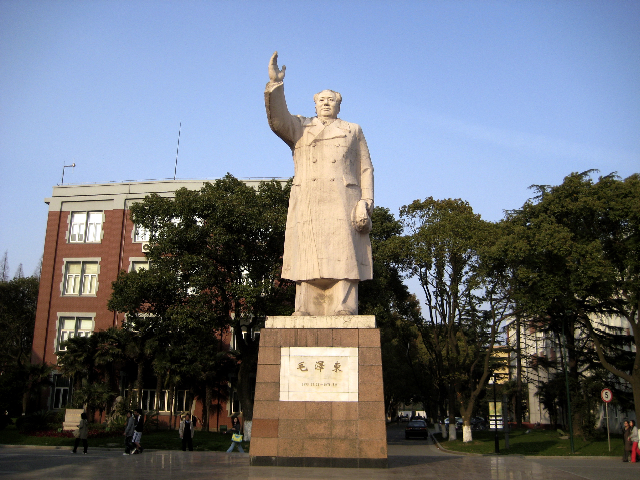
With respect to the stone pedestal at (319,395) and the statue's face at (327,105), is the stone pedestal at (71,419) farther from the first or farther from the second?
the statue's face at (327,105)

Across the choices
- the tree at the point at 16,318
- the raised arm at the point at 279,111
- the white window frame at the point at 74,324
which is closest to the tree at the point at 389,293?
the raised arm at the point at 279,111

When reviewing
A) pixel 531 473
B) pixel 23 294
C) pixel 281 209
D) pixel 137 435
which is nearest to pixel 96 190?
pixel 23 294

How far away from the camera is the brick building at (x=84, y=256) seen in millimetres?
33906

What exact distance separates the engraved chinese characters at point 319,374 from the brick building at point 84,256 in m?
24.8

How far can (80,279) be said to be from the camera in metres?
35.1

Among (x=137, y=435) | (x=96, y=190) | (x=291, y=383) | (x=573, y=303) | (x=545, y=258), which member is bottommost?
(x=137, y=435)

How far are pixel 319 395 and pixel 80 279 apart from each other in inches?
1181

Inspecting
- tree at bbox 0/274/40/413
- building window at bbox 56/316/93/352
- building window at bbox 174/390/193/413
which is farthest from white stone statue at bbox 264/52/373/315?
tree at bbox 0/274/40/413

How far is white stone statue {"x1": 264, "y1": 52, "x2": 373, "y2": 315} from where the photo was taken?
9.15 meters

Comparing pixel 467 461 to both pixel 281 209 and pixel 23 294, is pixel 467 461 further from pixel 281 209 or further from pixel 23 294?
pixel 23 294

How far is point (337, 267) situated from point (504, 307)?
1811cm

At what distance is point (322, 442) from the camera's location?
26.9ft

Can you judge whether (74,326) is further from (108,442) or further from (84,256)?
(108,442)

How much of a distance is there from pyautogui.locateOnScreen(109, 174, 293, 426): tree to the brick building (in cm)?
1093
